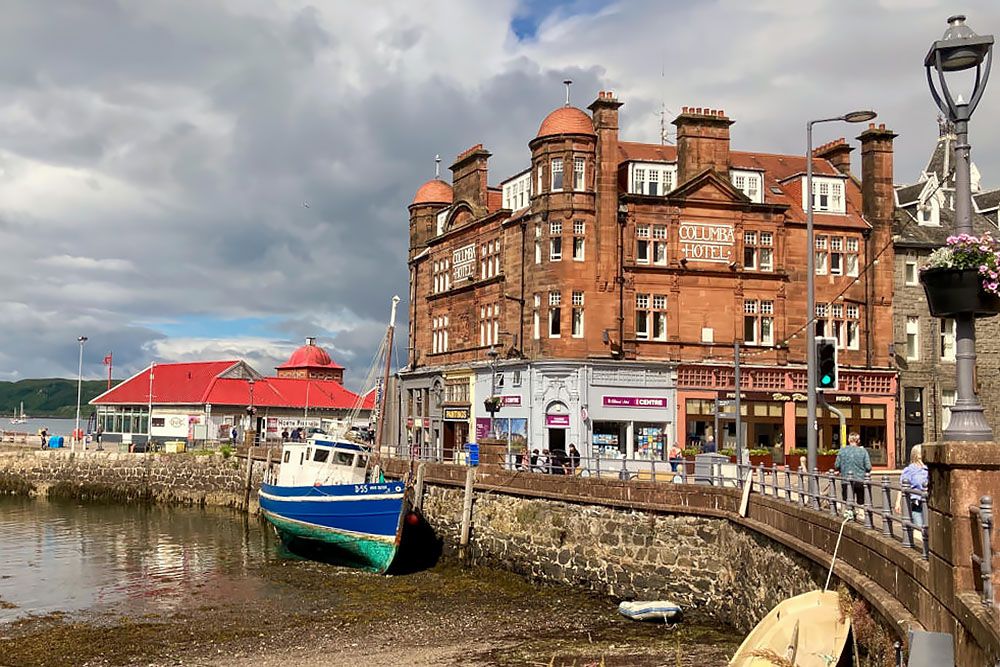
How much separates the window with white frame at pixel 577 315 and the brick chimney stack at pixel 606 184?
1.18 meters

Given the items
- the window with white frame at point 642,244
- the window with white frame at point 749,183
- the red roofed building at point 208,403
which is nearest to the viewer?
the window with white frame at point 642,244

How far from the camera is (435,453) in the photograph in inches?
1770

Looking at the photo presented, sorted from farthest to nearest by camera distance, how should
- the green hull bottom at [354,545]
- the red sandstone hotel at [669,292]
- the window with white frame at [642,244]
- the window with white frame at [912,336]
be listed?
the window with white frame at [912,336], the window with white frame at [642,244], the red sandstone hotel at [669,292], the green hull bottom at [354,545]

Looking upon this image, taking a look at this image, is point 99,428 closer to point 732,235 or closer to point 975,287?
point 732,235

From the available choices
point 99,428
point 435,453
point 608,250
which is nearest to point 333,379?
point 99,428

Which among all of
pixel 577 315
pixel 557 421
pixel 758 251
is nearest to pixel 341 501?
pixel 557 421

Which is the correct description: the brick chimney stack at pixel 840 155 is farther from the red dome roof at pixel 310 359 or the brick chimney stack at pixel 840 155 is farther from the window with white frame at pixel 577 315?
the red dome roof at pixel 310 359

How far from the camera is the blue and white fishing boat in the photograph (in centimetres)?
3191

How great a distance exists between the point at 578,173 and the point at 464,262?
972 cm

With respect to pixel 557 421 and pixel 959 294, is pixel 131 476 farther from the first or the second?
pixel 959 294

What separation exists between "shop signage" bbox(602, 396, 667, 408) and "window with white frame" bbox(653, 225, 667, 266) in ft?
19.9

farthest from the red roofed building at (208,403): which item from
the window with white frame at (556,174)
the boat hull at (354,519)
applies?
the boat hull at (354,519)

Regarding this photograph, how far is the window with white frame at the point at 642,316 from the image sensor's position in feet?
135

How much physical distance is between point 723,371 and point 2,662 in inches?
1166
